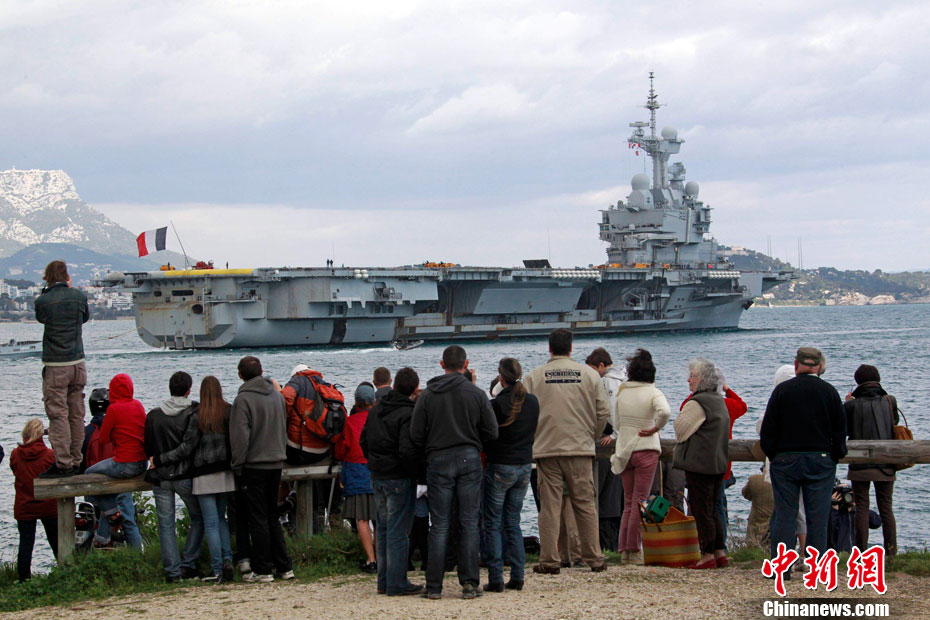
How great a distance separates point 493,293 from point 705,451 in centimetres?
4503

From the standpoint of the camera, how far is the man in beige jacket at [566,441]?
259 inches

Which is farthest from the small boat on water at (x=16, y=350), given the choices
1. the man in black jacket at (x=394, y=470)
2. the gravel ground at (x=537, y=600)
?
the man in black jacket at (x=394, y=470)

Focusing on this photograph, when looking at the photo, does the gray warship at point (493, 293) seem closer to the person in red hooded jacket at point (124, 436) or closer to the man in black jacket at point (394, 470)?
the person in red hooded jacket at point (124, 436)

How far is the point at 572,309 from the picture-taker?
186 feet

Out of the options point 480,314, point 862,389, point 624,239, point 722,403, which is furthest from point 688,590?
point 624,239

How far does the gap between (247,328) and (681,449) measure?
39.7 meters

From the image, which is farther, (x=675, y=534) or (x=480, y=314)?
(x=480, y=314)

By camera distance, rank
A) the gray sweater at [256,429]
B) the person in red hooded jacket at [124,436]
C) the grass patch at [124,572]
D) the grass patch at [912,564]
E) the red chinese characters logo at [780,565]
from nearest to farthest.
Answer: the red chinese characters logo at [780,565]
the grass patch at [912,564]
the grass patch at [124,572]
the gray sweater at [256,429]
the person in red hooded jacket at [124,436]

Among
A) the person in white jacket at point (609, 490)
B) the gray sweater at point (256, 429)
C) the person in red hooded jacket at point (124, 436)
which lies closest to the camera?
the gray sweater at point (256, 429)

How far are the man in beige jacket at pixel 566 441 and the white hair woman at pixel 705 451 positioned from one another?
23.1 inches

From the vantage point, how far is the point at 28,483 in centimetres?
734

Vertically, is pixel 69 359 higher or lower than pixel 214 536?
higher

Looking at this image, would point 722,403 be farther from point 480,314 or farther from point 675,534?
point 480,314

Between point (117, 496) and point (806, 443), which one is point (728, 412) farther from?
point (117, 496)
